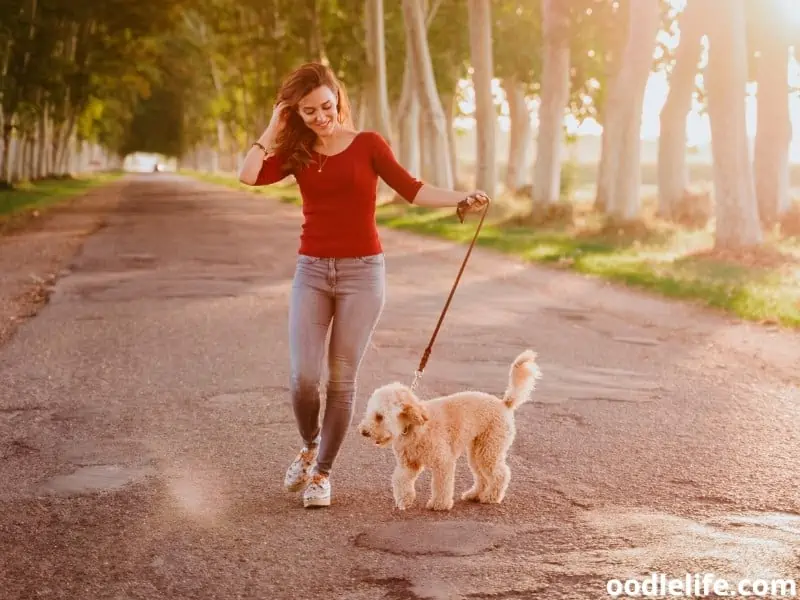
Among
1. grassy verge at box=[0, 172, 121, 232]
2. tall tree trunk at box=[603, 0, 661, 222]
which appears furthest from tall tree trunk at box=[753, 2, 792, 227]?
grassy verge at box=[0, 172, 121, 232]

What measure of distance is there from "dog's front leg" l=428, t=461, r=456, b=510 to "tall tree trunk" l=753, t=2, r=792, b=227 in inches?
850

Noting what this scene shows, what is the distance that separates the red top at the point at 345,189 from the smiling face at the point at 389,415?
76 cm

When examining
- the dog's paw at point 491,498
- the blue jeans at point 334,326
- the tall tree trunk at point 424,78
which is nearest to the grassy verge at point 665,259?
the tall tree trunk at point 424,78

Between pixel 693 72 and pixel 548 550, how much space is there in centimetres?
2364

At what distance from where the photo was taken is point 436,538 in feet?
17.6

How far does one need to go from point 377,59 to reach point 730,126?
21681 millimetres

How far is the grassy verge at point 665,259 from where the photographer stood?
14.3 meters

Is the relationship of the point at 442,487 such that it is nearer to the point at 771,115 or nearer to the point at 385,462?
the point at 385,462

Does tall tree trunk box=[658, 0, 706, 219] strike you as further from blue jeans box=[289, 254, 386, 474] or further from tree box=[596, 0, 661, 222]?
blue jeans box=[289, 254, 386, 474]

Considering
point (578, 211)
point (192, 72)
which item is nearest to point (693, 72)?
point (578, 211)

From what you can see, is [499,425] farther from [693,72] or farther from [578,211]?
[578,211]

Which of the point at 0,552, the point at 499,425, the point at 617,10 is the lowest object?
the point at 0,552

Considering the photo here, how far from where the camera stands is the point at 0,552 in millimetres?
5148

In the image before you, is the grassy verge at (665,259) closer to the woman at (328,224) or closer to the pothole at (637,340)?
the pothole at (637,340)
